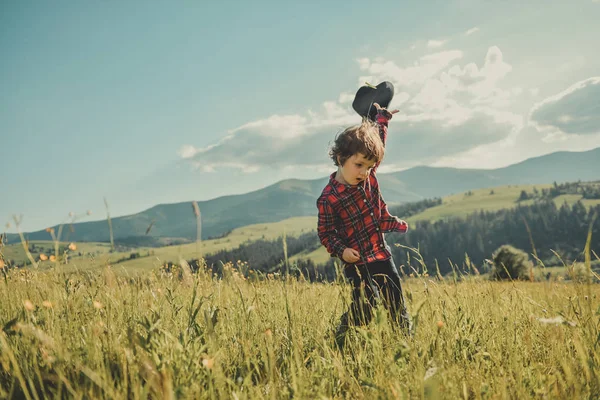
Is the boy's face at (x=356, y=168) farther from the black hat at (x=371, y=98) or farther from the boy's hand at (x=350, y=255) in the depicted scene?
the black hat at (x=371, y=98)

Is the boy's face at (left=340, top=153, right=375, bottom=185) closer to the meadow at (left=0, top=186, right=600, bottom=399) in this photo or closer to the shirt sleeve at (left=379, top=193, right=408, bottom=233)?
the shirt sleeve at (left=379, top=193, right=408, bottom=233)

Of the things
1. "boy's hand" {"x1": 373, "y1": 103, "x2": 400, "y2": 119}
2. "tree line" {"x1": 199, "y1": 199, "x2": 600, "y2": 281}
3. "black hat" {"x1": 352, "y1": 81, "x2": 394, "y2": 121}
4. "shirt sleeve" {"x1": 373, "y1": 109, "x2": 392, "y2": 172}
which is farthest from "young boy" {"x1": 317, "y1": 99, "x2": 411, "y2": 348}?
"tree line" {"x1": 199, "y1": 199, "x2": 600, "y2": 281}

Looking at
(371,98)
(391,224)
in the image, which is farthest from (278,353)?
(371,98)

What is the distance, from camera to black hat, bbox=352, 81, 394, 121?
16.4ft

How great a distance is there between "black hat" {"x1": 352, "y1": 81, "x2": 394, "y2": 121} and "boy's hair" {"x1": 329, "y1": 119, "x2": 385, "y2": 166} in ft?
2.41

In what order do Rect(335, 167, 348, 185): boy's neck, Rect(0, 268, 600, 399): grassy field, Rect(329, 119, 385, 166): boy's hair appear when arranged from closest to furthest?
Rect(0, 268, 600, 399): grassy field, Rect(329, 119, 385, 166): boy's hair, Rect(335, 167, 348, 185): boy's neck

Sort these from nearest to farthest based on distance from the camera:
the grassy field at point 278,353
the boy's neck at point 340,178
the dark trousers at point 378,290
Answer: the grassy field at point 278,353, the dark trousers at point 378,290, the boy's neck at point 340,178

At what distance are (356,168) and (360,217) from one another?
0.57m

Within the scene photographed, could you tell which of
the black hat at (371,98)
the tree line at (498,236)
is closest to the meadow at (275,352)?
the black hat at (371,98)

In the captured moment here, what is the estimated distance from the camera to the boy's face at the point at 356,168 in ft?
13.4

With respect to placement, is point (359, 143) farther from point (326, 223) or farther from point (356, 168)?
point (326, 223)

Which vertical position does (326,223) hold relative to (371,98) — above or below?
below

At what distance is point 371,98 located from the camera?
202 inches

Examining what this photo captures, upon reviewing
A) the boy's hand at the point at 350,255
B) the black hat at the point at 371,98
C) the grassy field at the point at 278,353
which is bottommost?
the grassy field at the point at 278,353
